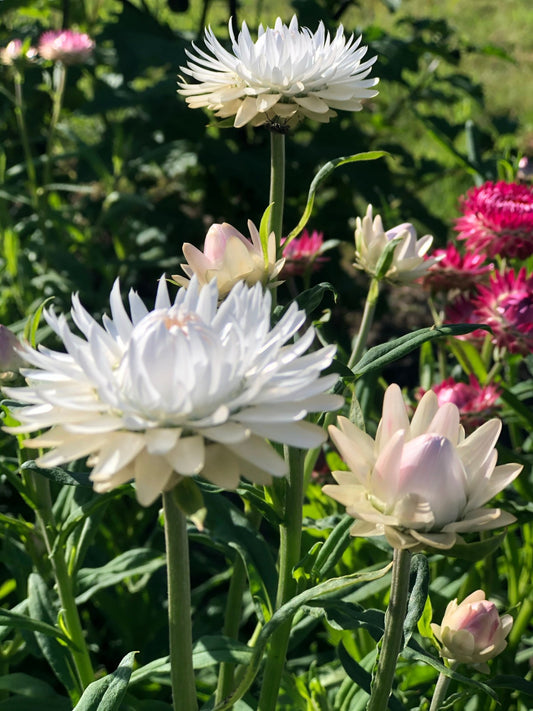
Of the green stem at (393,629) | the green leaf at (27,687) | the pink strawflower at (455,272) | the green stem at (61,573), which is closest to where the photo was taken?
the green stem at (393,629)

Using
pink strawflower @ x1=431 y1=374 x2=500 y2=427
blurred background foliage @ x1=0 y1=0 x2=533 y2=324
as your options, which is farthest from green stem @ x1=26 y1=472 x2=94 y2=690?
blurred background foliage @ x1=0 y1=0 x2=533 y2=324

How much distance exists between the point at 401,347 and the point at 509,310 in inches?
17.1

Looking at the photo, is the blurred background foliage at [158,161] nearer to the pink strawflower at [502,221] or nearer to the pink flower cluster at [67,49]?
the pink flower cluster at [67,49]

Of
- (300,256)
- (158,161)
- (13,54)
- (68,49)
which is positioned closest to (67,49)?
(68,49)

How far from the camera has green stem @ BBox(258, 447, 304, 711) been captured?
3.25 ft

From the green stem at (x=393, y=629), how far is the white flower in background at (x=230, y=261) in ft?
1.04

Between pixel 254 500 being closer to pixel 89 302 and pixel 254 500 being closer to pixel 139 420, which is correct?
pixel 139 420

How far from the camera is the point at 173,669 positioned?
0.78 m

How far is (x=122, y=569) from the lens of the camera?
1383mm

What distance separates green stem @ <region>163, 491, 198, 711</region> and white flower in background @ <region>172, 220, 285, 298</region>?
0.28 m

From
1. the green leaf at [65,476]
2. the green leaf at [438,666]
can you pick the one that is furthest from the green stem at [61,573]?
the green leaf at [438,666]

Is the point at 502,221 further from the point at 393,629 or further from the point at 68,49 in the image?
the point at 68,49

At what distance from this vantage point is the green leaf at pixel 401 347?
96 centimetres

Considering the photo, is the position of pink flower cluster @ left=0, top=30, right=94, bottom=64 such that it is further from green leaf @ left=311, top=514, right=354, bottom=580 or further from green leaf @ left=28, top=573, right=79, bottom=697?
green leaf @ left=311, top=514, right=354, bottom=580
